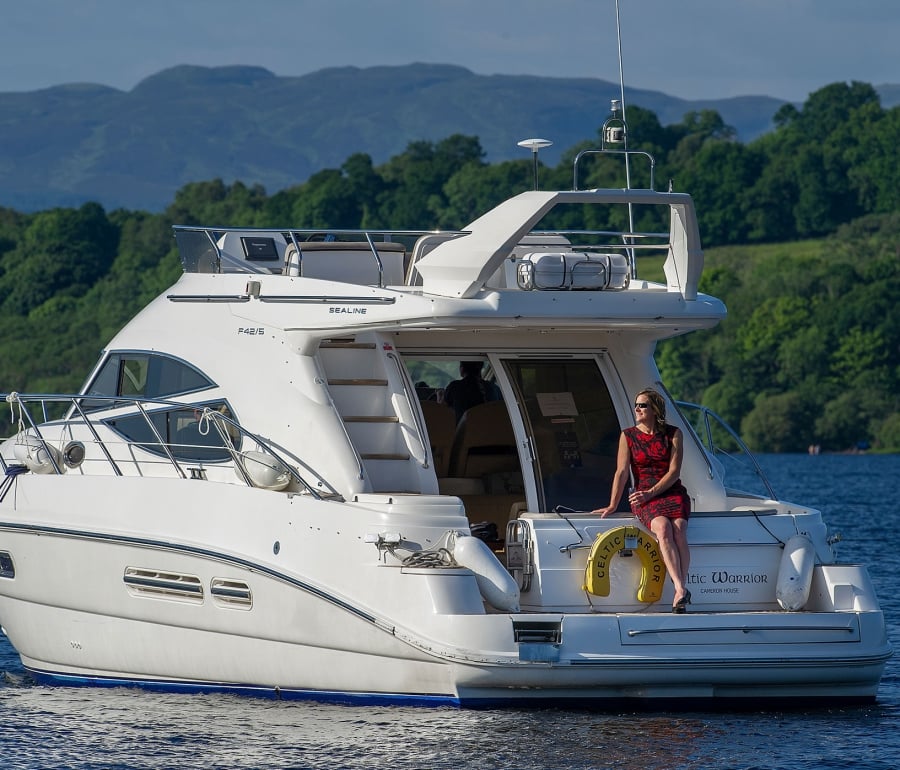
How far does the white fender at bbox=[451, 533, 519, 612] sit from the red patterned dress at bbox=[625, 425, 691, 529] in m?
1.05

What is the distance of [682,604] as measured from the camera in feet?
35.8

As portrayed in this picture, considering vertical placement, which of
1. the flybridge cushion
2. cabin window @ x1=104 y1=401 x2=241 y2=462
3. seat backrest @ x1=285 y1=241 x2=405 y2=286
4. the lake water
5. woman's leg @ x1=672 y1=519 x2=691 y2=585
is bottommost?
the lake water

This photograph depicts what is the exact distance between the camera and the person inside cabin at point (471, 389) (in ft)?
42.7

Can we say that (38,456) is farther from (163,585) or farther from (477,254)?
(477,254)

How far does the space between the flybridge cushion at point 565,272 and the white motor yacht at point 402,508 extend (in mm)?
20

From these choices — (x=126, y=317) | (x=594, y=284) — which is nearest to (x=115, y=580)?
(x=594, y=284)

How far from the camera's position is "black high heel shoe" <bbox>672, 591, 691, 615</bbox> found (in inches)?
429

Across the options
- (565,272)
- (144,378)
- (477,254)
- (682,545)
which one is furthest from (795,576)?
(144,378)

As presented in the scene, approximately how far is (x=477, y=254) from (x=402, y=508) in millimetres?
1602

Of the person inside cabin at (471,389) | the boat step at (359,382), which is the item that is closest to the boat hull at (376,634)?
the boat step at (359,382)

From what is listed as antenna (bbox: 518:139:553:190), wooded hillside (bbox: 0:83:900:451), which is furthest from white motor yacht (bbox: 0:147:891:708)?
wooded hillside (bbox: 0:83:900:451)

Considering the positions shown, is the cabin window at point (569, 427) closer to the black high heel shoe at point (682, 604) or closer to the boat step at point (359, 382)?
the boat step at point (359, 382)

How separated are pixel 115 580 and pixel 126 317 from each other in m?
70.3

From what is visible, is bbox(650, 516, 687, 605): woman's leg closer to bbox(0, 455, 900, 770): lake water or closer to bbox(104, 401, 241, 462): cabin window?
bbox(0, 455, 900, 770): lake water
